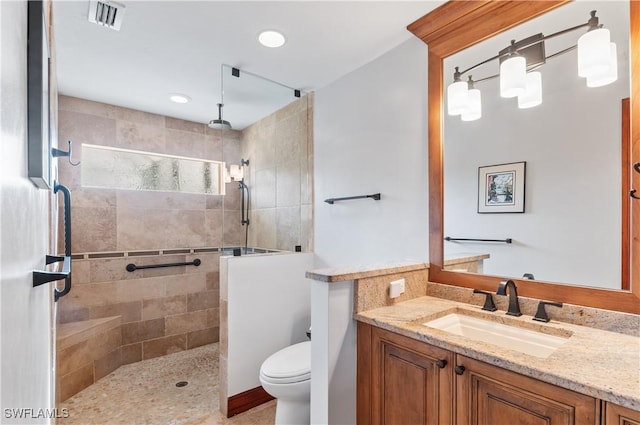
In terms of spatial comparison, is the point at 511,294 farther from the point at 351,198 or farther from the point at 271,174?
the point at 271,174

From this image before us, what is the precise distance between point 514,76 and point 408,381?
1.45 metres

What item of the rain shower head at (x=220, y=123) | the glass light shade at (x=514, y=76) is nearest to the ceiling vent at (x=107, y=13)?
the rain shower head at (x=220, y=123)

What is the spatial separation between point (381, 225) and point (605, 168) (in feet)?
3.85

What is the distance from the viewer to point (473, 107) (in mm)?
1663

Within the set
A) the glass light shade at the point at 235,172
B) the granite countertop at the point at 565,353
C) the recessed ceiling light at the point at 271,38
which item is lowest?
the granite countertop at the point at 565,353

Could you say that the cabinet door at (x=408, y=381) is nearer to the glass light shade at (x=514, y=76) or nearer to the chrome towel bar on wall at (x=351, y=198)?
the chrome towel bar on wall at (x=351, y=198)

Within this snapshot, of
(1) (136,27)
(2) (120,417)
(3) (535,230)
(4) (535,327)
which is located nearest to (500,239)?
(3) (535,230)

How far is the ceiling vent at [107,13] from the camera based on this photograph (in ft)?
5.28

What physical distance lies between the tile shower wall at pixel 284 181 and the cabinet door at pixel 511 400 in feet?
5.90

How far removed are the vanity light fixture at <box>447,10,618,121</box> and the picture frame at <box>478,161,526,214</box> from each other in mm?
292

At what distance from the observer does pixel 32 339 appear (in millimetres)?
801

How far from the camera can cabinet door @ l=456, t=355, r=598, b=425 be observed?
0.89m

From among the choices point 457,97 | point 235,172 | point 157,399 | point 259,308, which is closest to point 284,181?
point 235,172

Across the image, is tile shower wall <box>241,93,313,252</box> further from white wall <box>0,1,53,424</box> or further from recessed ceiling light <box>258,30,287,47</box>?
white wall <box>0,1,53,424</box>
